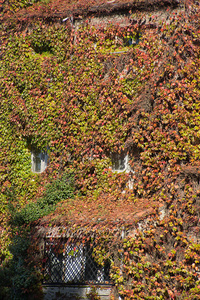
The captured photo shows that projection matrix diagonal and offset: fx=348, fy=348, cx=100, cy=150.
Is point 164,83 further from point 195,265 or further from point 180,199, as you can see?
point 195,265

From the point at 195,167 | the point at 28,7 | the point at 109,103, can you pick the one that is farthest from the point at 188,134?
the point at 28,7

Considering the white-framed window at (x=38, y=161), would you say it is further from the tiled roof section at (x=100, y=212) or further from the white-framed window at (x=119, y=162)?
the white-framed window at (x=119, y=162)

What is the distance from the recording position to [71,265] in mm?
9953

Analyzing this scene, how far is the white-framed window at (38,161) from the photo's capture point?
12.2 m

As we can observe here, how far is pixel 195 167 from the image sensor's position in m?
8.86

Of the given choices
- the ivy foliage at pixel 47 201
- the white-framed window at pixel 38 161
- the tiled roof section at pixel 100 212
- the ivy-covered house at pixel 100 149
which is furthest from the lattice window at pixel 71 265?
the white-framed window at pixel 38 161

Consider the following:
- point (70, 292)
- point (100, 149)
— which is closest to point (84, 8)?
point (100, 149)

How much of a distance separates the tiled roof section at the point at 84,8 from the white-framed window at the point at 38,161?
199 inches

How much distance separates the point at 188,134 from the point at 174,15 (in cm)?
425

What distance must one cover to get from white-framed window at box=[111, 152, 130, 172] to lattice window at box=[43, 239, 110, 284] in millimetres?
2713

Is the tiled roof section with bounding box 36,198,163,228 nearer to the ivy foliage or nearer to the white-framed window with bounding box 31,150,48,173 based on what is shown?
the ivy foliage

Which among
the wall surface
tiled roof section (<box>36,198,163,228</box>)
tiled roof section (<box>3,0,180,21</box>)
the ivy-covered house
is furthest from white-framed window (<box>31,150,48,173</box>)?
tiled roof section (<box>3,0,180,21</box>)

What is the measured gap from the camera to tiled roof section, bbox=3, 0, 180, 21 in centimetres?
1189

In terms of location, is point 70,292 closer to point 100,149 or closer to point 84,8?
point 100,149
